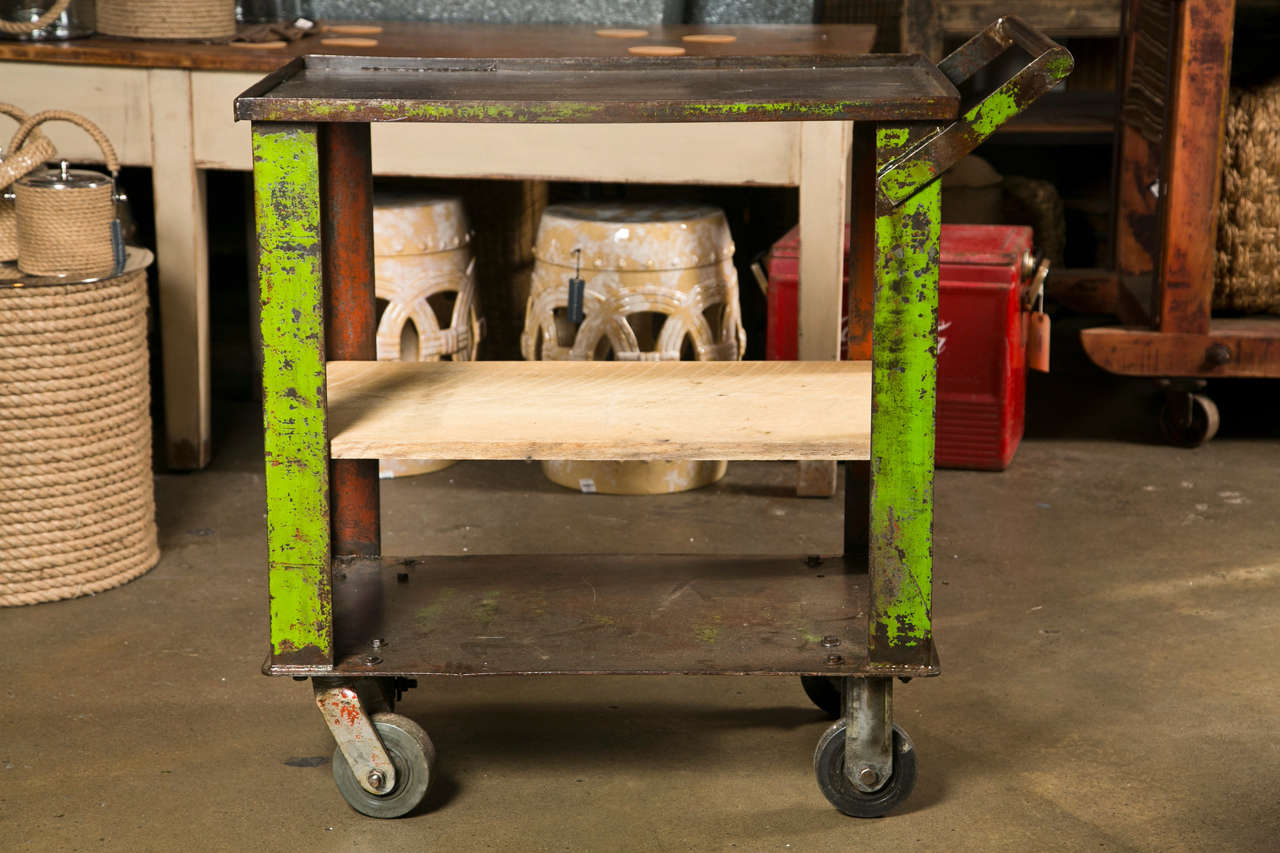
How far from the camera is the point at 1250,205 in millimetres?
3242

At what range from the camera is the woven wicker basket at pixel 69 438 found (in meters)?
2.46

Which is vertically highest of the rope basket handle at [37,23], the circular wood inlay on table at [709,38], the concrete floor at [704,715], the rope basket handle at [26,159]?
the rope basket handle at [37,23]

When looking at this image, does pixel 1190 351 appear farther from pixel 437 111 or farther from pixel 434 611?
pixel 437 111

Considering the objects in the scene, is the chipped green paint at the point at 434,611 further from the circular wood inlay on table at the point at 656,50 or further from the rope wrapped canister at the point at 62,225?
the circular wood inlay on table at the point at 656,50

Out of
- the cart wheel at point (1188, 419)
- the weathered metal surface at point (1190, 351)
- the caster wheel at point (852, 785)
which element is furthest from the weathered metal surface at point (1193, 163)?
the caster wheel at point (852, 785)

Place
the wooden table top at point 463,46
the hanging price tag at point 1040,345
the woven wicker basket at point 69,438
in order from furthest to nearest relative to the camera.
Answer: the wooden table top at point 463,46 → the hanging price tag at point 1040,345 → the woven wicker basket at point 69,438

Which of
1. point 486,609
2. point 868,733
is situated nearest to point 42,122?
point 486,609

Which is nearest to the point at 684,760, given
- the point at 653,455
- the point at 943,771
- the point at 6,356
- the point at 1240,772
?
the point at 943,771

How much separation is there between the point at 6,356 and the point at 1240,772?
182cm

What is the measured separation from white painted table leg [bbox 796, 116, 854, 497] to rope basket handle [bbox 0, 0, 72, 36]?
1353 mm

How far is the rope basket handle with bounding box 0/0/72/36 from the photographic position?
2932 mm

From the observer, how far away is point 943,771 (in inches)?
79.0

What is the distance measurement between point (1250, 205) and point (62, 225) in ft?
7.32

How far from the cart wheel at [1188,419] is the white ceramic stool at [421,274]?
141 cm
